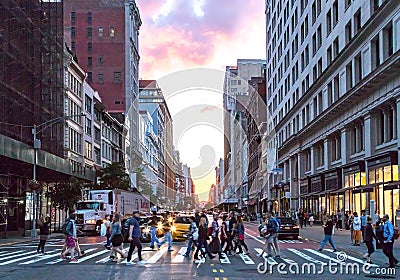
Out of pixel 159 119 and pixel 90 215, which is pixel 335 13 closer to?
pixel 90 215

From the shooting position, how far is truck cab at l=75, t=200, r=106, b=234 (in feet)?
171

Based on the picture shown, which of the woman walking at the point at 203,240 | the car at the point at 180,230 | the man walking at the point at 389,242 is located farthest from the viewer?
the car at the point at 180,230

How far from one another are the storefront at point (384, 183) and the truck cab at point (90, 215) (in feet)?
74.0

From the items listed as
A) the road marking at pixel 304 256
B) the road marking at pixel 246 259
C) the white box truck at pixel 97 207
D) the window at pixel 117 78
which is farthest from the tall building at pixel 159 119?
the road marking at pixel 246 259

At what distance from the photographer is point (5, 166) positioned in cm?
4800

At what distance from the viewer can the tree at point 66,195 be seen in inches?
2256

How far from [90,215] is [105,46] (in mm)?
78881

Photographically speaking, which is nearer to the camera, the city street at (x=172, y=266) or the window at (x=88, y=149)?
the city street at (x=172, y=266)

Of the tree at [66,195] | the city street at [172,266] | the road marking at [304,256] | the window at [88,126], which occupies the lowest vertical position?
the road marking at [304,256]

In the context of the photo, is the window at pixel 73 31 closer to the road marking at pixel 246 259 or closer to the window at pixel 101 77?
the window at pixel 101 77

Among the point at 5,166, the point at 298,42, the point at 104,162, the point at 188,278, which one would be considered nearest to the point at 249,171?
the point at 104,162

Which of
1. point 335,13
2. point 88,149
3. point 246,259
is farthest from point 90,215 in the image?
point 88,149

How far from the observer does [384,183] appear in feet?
135

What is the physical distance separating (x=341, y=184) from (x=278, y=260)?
104ft
